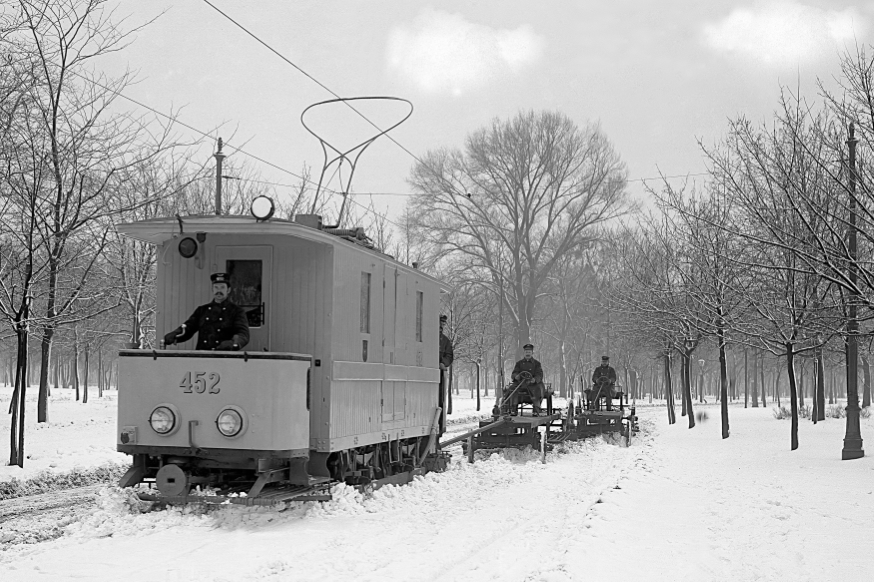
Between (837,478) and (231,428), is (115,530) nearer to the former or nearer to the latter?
(231,428)

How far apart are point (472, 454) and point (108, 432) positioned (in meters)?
9.17

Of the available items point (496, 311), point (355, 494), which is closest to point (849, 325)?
point (355, 494)

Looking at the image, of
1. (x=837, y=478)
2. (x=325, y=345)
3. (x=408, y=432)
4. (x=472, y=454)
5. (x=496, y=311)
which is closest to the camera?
(x=325, y=345)

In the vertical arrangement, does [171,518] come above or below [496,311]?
below

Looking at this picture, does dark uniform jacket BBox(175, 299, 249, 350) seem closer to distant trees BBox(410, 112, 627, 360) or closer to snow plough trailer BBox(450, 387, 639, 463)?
snow plough trailer BBox(450, 387, 639, 463)

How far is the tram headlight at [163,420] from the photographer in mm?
9820

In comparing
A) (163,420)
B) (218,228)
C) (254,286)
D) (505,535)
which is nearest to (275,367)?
(163,420)

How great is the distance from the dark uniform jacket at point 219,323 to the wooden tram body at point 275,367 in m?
0.27

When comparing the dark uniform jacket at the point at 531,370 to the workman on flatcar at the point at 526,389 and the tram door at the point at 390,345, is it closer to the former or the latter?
the workman on flatcar at the point at 526,389

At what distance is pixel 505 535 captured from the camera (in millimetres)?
9656

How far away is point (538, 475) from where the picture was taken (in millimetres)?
15711

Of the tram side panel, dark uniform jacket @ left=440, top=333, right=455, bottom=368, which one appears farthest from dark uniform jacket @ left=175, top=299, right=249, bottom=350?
dark uniform jacket @ left=440, top=333, right=455, bottom=368

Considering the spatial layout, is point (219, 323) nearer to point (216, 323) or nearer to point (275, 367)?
point (216, 323)

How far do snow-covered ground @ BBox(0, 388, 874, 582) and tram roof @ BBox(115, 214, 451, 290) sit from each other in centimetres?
280
